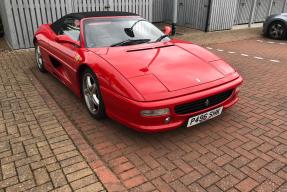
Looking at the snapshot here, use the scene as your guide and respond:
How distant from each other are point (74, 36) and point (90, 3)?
482 centimetres

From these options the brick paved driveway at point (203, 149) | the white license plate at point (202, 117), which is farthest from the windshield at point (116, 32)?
the white license plate at point (202, 117)

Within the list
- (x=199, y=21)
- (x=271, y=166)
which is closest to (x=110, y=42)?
(x=271, y=166)

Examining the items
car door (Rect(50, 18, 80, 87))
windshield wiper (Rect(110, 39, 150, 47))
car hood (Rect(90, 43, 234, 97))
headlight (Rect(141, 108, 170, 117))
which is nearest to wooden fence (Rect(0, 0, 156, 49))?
car door (Rect(50, 18, 80, 87))

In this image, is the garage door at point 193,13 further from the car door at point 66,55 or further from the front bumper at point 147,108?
the front bumper at point 147,108

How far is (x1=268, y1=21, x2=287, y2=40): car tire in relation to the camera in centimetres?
1047

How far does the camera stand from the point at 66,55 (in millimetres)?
4262

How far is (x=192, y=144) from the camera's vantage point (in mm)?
3330

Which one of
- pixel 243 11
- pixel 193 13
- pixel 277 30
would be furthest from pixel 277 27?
pixel 193 13

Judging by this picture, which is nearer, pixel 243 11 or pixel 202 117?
pixel 202 117

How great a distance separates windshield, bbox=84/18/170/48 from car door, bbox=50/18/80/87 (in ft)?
0.80

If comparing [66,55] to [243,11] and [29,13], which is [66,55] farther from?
[243,11]

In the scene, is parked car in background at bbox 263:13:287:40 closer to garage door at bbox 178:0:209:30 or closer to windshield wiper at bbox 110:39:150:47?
garage door at bbox 178:0:209:30

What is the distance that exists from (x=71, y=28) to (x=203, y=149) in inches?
116

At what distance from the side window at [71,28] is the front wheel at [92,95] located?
0.74m
